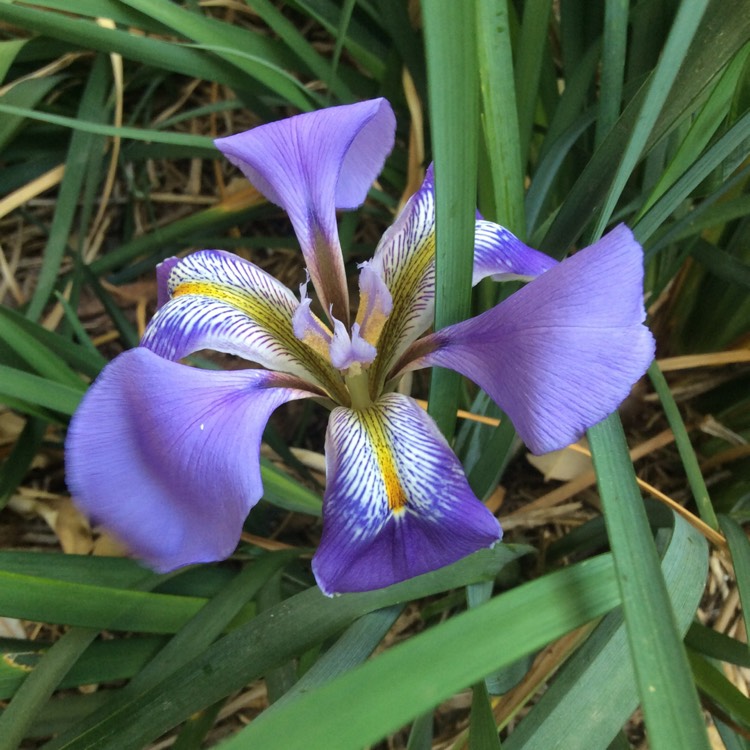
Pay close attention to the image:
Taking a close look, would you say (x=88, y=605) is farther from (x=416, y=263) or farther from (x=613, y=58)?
(x=613, y=58)

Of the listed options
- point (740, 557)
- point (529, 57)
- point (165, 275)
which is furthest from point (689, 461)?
point (165, 275)

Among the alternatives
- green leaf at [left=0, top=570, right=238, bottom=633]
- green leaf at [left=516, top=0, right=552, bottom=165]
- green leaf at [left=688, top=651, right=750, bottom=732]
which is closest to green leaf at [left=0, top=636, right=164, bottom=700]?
green leaf at [left=0, top=570, right=238, bottom=633]

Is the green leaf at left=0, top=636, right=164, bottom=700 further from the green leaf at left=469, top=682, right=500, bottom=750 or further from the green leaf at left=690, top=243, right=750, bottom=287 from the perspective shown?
the green leaf at left=690, top=243, right=750, bottom=287

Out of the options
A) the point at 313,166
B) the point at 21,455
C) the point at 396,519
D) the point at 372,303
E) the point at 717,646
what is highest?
the point at 313,166

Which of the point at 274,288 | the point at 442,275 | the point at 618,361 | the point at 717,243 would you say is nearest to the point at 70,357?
the point at 274,288

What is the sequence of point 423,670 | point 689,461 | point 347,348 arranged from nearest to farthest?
1. point 423,670
2. point 347,348
3. point 689,461

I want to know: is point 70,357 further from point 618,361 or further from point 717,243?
point 717,243
